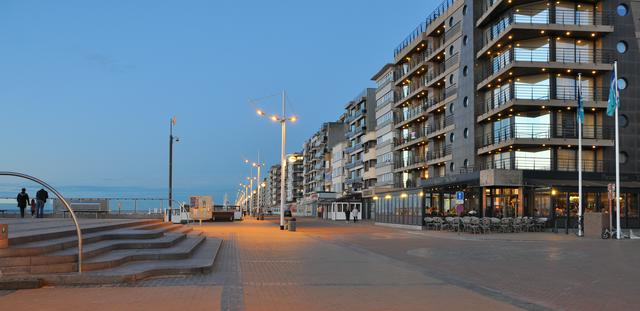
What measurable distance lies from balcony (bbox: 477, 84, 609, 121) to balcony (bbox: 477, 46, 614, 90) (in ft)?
4.19

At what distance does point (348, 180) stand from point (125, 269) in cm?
9093

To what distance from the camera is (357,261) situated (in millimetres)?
17828

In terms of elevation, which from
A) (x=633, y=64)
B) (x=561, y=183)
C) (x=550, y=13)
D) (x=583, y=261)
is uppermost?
(x=550, y=13)

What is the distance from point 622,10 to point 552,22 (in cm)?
593

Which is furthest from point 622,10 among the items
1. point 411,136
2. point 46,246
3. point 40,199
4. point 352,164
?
point 352,164

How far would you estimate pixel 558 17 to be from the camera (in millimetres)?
44719

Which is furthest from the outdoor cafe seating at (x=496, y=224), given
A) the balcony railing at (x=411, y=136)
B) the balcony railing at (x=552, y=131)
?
the balcony railing at (x=411, y=136)

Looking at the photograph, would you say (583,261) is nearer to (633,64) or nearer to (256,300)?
(256,300)

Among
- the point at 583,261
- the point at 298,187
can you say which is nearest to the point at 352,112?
the point at 298,187

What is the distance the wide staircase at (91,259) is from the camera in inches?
456

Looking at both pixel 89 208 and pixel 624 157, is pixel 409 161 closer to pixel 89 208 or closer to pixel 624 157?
pixel 624 157

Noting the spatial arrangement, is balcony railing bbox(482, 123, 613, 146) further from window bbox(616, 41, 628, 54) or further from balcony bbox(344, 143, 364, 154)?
balcony bbox(344, 143, 364, 154)

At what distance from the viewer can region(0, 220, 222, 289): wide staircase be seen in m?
11.6

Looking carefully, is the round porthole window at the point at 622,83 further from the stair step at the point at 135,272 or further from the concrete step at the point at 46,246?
the concrete step at the point at 46,246
